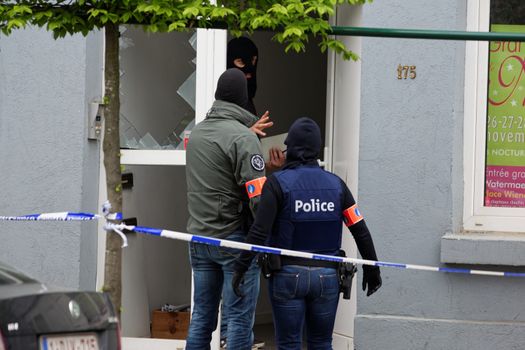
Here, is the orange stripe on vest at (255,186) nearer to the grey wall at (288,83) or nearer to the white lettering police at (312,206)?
the white lettering police at (312,206)

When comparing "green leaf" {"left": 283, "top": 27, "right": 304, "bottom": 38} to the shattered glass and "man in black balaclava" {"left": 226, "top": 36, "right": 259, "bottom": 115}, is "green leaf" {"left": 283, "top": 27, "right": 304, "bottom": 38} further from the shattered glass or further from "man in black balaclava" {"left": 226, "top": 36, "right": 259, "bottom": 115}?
the shattered glass

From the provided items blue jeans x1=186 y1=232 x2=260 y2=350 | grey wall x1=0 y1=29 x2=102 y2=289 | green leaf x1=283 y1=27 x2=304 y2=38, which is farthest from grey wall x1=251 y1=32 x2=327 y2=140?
green leaf x1=283 y1=27 x2=304 y2=38

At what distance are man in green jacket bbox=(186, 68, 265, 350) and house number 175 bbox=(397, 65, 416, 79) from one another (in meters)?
1.61

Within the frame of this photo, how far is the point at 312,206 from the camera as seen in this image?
20.8 ft

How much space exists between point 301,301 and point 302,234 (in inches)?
14.8

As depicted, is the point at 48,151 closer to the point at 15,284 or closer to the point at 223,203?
the point at 223,203

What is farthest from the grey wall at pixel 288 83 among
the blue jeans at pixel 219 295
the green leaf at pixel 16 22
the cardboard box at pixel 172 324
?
the green leaf at pixel 16 22

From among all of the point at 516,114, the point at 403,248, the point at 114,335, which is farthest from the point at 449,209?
the point at 114,335

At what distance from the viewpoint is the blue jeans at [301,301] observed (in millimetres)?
6312

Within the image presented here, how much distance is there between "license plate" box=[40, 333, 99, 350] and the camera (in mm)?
4602

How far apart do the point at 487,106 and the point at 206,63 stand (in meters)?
2.09

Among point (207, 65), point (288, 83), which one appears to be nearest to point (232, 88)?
point (207, 65)

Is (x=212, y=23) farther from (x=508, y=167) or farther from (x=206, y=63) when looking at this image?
(x=508, y=167)

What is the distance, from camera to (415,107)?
8109 mm
